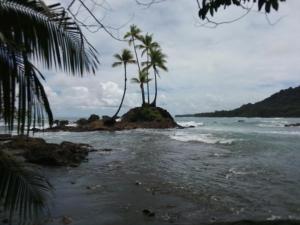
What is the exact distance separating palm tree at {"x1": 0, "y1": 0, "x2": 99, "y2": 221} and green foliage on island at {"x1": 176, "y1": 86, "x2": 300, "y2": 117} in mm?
110498

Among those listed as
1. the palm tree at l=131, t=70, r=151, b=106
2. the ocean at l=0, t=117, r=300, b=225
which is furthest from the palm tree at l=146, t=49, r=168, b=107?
the ocean at l=0, t=117, r=300, b=225

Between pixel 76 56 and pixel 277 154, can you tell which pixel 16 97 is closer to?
pixel 76 56

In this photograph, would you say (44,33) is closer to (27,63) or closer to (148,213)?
(27,63)

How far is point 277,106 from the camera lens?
413 ft

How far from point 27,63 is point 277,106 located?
12839 cm

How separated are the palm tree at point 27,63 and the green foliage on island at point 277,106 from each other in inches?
4350

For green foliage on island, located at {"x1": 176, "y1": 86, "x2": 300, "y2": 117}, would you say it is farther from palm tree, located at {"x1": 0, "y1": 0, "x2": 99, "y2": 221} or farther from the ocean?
palm tree, located at {"x1": 0, "y1": 0, "x2": 99, "y2": 221}

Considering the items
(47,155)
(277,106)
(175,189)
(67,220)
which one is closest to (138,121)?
(47,155)

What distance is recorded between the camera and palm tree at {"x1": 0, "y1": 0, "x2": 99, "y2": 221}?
147 inches

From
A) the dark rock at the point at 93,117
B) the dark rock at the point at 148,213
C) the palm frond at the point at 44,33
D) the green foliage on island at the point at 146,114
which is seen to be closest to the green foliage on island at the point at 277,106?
the green foliage on island at the point at 146,114

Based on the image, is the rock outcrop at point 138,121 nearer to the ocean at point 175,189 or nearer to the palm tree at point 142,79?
the palm tree at point 142,79

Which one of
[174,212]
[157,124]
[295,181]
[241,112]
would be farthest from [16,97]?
[241,112]

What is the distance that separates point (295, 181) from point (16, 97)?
906 centimetres

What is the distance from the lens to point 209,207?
8.05 meters
